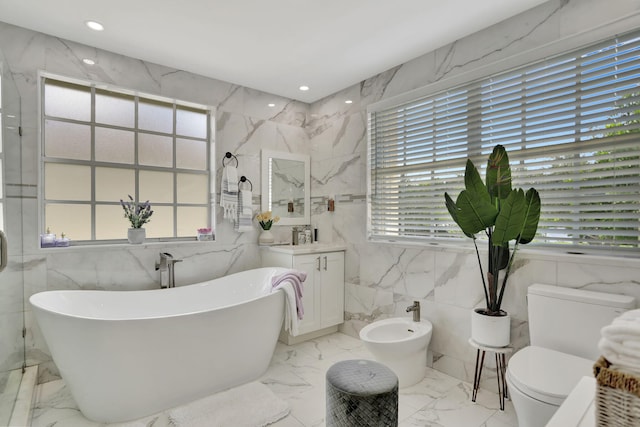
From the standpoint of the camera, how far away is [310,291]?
332 cm

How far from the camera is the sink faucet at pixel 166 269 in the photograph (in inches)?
117

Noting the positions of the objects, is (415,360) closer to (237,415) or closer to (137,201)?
(237,415)

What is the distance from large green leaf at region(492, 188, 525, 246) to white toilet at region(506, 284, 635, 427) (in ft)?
1.17

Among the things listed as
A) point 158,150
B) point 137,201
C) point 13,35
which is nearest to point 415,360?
point 137,201

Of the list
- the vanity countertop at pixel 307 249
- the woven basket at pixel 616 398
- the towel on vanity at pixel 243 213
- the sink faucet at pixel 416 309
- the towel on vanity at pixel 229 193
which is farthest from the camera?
the towel on vanity at pixel 243 213

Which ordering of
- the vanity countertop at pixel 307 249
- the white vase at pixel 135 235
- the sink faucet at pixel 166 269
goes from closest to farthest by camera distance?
1. the white vase at pixel 135 235
2. the sink faucet at pixel 166 269
3. the vanity countertop at pixel 307 249

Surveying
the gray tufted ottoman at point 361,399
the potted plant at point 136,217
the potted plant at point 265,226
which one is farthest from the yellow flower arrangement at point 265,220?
the gray tufted ottoman at point 361,399

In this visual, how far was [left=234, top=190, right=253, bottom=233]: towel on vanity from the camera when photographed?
349 cm

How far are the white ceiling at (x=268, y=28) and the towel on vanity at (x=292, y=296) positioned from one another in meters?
1.95

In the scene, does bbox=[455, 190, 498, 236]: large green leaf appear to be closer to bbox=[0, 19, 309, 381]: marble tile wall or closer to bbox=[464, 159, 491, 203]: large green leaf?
bbox=[464, 159, 491, 203]: large green leaf

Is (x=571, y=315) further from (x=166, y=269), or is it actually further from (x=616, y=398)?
(x=166, y=269)

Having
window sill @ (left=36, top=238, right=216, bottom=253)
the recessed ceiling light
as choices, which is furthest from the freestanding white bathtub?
the recessed ceiling light

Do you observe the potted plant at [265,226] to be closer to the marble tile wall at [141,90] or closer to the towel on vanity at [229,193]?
the marble tile wall at [141,90]

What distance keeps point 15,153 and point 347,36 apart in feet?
8.49
